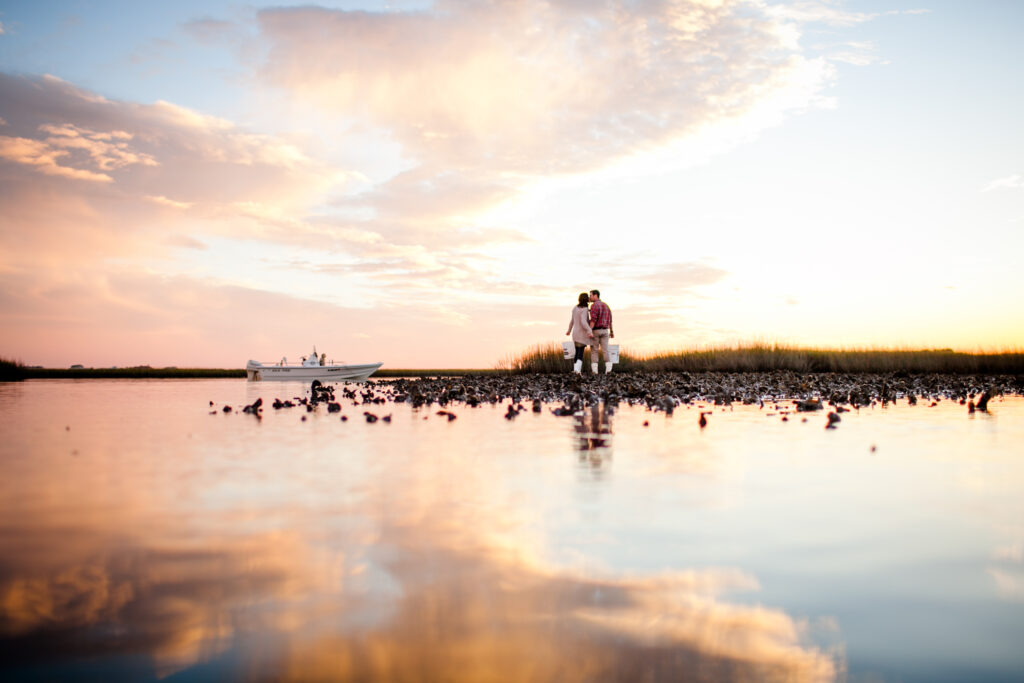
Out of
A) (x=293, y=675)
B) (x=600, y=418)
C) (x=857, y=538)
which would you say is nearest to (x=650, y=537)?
(x=857, y=538)

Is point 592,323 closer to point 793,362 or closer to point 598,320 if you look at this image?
point 598,320

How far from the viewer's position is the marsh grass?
123 feet

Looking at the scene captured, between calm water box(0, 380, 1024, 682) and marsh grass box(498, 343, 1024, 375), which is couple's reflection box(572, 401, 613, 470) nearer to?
calm water box(0, 380, 1024, 682)

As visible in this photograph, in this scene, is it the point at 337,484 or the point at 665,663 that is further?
the point at 337,484

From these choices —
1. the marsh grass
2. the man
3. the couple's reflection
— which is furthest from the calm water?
the marsh grass

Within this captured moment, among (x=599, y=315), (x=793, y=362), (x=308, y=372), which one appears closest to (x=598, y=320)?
(x=599, y=315)

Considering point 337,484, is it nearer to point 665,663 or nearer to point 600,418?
point 665,663

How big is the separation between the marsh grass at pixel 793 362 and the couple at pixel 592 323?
8.12m

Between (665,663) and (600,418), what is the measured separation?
10231mm

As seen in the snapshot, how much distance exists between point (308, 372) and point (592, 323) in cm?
2267

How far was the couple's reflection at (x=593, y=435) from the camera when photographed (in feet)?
24.8

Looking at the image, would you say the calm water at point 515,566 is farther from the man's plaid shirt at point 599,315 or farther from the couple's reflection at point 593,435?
the man's plaid shirt at point 599,315

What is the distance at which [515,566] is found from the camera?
370 centimetres

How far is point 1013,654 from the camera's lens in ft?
8.88
